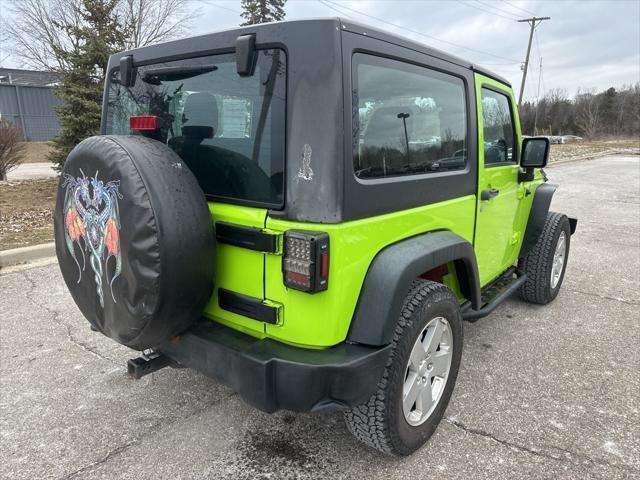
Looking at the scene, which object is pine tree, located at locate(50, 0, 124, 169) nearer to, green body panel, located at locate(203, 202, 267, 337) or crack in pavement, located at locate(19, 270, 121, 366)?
crack in pavement, located at locate(19, 270, 121, 366)

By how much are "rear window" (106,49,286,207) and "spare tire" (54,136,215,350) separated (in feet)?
0.68

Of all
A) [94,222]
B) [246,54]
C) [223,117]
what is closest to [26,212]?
[94,222]

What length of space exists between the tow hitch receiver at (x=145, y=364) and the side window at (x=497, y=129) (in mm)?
2305

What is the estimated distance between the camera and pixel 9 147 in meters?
11.0

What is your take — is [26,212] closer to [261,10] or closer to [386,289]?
[386,289]

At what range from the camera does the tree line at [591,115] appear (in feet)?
207

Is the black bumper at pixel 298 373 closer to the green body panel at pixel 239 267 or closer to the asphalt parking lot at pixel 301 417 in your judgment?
the green body panel at pixel 239 267

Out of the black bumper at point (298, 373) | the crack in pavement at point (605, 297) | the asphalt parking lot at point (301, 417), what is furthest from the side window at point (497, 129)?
the crack in pavement at point (605, 297)

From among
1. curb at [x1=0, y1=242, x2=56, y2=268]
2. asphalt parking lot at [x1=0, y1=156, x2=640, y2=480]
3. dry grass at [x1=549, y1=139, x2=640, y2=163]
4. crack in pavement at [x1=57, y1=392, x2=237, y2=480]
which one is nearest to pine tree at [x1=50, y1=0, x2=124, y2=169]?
curb at [x1=0, y1=242, x2=56, y2=268]

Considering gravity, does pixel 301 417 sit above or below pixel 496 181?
below

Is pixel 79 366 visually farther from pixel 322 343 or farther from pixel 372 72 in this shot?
pixel 372 72

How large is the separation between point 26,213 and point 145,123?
21.6 feet

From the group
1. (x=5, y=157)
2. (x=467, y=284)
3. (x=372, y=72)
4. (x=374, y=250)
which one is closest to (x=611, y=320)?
(x=467, y=284)

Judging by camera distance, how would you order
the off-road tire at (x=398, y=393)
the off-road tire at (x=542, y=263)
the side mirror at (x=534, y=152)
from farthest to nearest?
1. the off-road tire at (x=542, y=263)
2. the side mirror at (x=534, y=152)
3. the off-road tire at (x=398, y=393)
